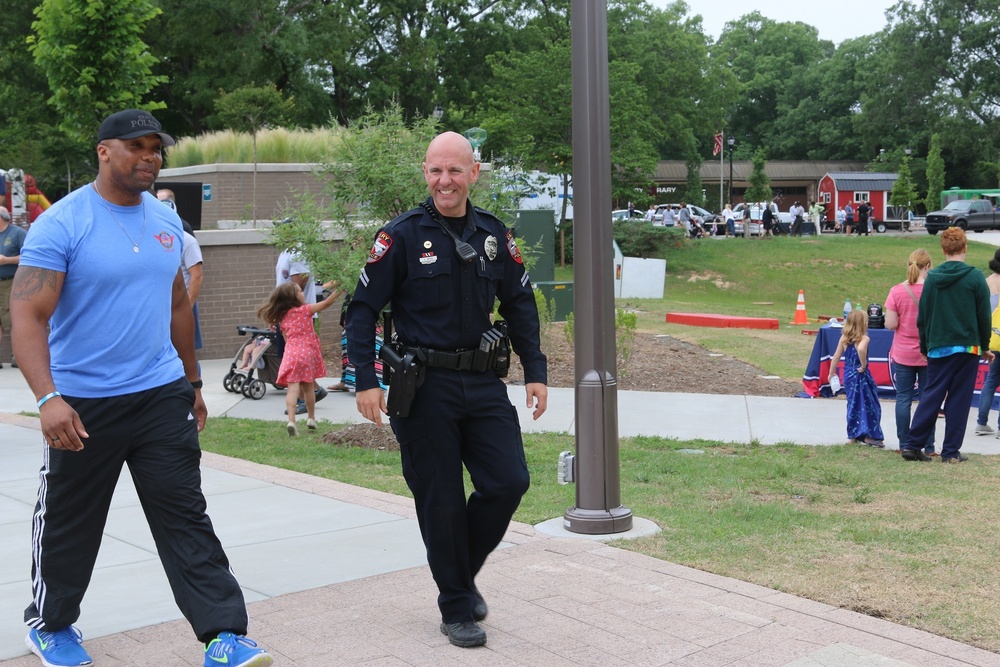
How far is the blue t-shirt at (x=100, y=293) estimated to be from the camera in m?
3.92

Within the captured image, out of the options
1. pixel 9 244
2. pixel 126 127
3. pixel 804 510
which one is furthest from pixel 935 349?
pixel 9 244

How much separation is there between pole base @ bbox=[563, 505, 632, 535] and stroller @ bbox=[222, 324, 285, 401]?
20.8ft

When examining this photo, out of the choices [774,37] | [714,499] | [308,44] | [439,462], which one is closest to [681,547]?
[714,499]

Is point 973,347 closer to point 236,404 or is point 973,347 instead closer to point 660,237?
point 236,404

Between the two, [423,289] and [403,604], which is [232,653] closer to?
[403,604]

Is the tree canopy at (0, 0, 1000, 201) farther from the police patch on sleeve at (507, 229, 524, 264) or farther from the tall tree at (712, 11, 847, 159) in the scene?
the tall tree at (712, 11, 847, 159)

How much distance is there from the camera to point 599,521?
6066mm

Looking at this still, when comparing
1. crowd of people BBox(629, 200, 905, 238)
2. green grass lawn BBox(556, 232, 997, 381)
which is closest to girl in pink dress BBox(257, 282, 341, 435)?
green grass lawn BBox(556, 232, 997, 381)

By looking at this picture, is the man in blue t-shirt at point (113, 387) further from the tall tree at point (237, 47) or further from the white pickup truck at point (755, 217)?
the white pickup truck at point (755, 217)

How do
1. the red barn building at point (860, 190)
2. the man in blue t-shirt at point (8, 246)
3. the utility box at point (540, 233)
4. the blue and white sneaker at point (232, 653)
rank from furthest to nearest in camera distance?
the red barn building at point (860, 190) < the utility box at point (540, 233) < the man in blue t-shirt at point (8, 246) < the blue and white sneaker at point (232, 653)

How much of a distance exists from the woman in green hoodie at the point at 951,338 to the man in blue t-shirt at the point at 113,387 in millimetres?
6395

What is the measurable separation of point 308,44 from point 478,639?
37.3 metres

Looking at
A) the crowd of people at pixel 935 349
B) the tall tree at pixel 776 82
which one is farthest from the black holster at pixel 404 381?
the tall tree at pixel 776 82

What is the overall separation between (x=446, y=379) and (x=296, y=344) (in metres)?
5.76
